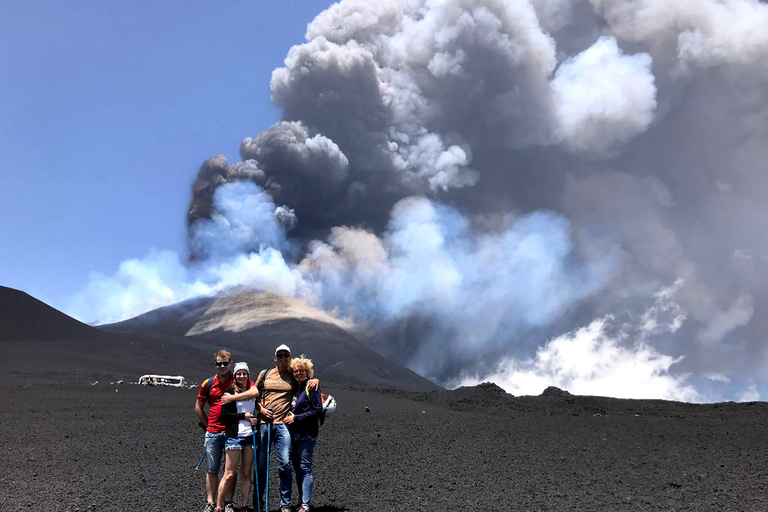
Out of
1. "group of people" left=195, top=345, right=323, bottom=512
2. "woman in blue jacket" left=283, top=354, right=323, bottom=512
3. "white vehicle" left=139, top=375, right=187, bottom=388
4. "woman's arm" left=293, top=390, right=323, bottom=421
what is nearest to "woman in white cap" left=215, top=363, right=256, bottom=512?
"group of people" left=195, top=345, right=323, bottom=512

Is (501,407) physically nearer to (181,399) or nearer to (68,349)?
(181,399)

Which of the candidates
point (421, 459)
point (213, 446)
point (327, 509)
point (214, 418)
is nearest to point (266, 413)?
point (214, 418)

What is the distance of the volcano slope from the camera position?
9766mm

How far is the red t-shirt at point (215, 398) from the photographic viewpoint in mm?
7277

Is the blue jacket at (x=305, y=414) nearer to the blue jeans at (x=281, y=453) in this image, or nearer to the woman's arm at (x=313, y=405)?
the woman's arm at (x=313, y=405)

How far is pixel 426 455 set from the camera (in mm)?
14867

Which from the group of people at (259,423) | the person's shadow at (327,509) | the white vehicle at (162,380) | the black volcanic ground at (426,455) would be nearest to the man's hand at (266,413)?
the group of people at (259,423)

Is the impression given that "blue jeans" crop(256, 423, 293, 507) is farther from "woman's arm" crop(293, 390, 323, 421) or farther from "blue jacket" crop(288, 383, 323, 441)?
"woman's arm" crop(293, 390, 323, 421)

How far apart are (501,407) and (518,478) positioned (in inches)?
754

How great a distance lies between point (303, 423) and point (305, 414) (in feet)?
0.47

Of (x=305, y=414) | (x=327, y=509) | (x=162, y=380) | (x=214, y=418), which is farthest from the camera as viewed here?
(x=162, y=380)

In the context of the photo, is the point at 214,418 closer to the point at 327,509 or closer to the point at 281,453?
the point at 281,453

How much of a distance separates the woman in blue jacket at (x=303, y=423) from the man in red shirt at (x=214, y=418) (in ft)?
2.59

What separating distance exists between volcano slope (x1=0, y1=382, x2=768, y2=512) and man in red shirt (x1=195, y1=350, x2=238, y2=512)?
5.24ft
